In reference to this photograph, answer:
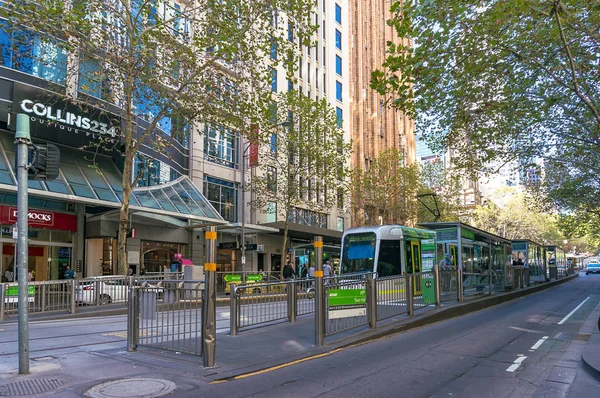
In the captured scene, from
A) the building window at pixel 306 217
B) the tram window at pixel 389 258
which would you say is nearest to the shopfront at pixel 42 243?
the tram window at pixel 389 258

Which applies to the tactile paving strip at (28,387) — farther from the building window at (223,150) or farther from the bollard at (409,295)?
the building window at (223,150)

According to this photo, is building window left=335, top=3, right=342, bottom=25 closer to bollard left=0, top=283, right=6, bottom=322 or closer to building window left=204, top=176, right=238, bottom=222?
building window left=204, top=176, right=238, bottom=222

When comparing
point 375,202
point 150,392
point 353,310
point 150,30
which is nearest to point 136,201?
point 150,30

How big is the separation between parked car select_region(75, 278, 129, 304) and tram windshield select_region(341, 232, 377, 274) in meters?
9.23

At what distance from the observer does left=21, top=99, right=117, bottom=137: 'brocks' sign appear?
20797 millimetres

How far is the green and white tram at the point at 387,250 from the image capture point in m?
20.7

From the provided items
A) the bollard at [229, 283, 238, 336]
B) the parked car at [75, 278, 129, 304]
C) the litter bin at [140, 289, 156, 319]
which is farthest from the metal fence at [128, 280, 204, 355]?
the parked car at [75, 278, 129, 304]

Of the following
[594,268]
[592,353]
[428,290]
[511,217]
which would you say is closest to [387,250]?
[428,290]

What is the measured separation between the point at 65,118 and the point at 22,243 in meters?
16.9

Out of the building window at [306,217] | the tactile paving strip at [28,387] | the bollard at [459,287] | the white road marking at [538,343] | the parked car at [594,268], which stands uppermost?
the building window at [306,217]

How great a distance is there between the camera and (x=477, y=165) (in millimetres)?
20031

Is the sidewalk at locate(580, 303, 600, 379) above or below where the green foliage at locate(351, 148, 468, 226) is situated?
below

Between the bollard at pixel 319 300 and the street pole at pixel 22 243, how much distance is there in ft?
15.7

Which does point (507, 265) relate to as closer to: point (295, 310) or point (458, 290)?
point (458, 290)
